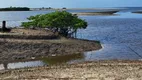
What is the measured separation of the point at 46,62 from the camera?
2905 cm

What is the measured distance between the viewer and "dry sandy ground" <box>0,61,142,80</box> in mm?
20203

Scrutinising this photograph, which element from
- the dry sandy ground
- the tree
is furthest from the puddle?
the tree

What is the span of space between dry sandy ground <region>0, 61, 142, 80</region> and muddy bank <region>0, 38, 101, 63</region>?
7287 millimetres

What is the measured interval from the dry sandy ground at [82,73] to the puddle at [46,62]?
4574 mm

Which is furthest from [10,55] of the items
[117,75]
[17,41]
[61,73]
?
[117,75]

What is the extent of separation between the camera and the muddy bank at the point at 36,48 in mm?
30191

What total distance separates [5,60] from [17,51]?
2249 mm

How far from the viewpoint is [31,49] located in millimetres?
31875

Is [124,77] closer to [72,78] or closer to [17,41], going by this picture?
[72,78]

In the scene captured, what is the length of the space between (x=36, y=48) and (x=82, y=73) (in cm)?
1180

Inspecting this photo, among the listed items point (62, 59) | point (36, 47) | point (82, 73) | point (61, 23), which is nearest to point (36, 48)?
point (36, 47)

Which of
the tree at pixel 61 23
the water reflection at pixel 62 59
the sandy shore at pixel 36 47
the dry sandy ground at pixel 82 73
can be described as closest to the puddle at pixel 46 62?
the water reflection at pixel 62 59

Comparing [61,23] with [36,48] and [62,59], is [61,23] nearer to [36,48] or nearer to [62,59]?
[36,48]

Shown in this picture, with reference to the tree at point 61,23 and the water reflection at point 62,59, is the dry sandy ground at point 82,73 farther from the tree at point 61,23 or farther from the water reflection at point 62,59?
the tree at point 61,23
